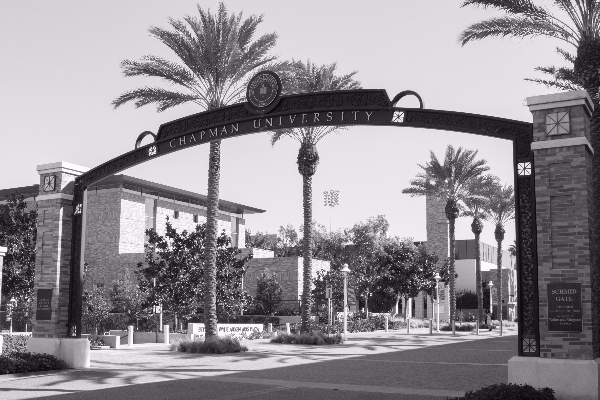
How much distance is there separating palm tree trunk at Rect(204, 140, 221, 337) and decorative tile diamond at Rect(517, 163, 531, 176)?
→ 15239 mm

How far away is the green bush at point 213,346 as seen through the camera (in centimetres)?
2439

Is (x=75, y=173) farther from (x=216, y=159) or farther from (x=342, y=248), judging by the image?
(x=342, y=248)

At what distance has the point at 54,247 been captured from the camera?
61.5 ft

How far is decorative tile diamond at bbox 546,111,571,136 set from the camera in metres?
12.2

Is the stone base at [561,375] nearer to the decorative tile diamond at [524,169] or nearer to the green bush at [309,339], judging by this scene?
the decorative tile diamond at [524,169]

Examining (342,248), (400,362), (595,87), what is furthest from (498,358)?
(342,248)

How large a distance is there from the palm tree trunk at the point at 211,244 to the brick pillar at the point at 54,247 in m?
7.90

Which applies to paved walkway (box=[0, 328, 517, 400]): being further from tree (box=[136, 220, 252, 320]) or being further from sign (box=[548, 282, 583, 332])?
tree (box=[136, 220, 252, 320])

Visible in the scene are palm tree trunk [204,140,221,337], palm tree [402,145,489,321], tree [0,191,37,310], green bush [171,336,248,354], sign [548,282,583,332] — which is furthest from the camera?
palm tree [402,145,489,321]

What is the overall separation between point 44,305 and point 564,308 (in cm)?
1310

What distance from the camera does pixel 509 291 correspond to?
79250mm

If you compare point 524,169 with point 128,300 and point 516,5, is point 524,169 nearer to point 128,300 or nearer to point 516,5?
point 516,5

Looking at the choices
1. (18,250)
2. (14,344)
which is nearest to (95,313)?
(18,250)

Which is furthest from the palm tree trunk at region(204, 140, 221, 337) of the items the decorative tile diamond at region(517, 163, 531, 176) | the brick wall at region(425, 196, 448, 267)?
the brick wall at region(425, 196, 448, 267)
